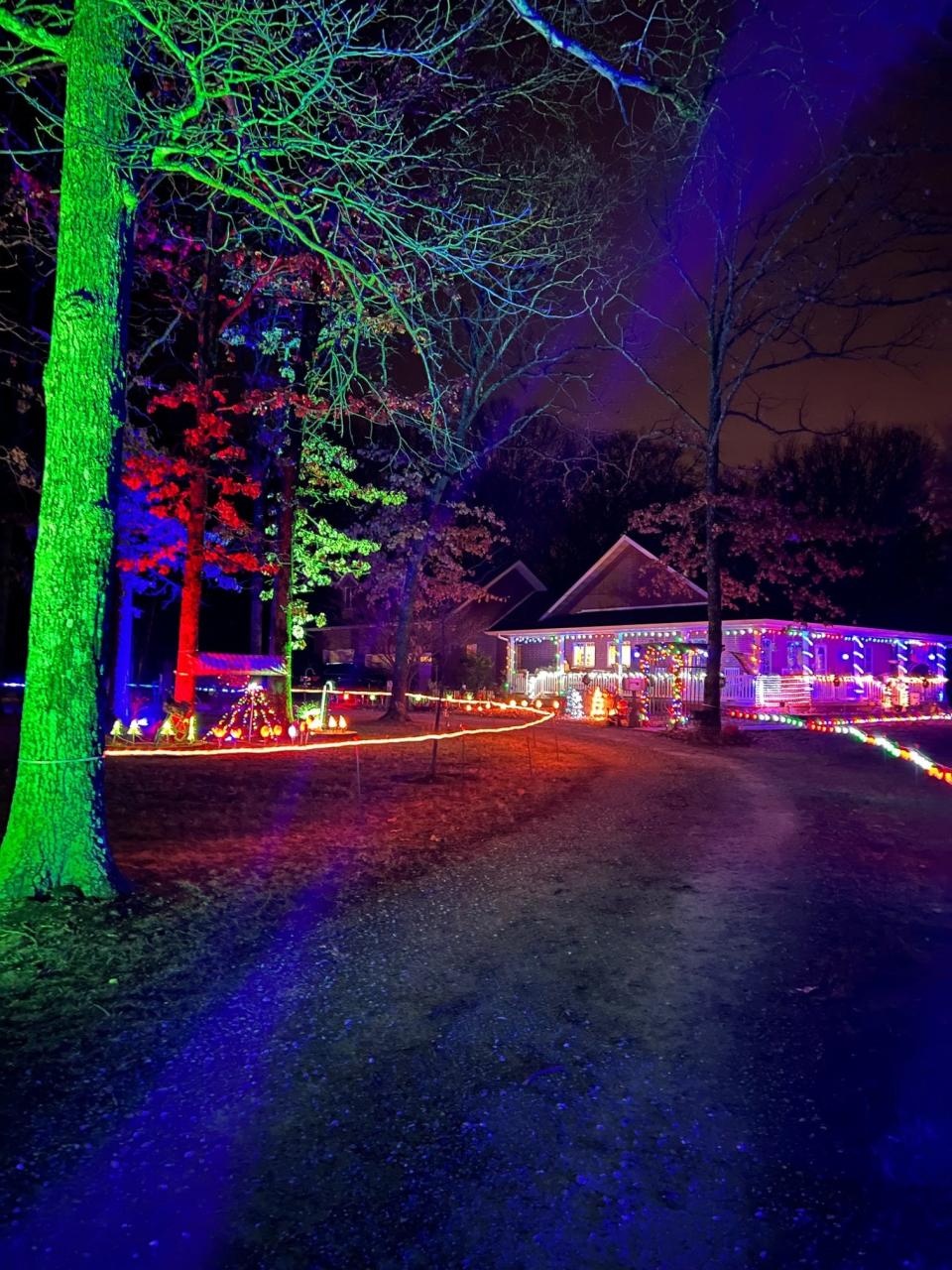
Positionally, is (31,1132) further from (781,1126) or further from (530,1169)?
(781,1126)

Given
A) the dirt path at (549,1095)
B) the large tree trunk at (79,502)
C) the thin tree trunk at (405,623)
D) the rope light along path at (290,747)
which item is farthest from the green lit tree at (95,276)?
the thin tree trunk at (405,623)

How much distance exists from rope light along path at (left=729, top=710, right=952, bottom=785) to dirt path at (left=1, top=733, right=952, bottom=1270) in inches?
346

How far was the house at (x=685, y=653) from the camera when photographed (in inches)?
1172

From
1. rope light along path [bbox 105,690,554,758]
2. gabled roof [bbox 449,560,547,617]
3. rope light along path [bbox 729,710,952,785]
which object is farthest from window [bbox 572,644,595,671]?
rope light along path [bbox 105,690,554,758]

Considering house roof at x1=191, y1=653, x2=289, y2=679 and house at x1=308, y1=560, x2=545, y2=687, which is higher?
house at x1=308, y1=560, x2=545, y2=687

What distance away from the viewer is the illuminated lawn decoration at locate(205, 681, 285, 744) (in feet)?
55.4

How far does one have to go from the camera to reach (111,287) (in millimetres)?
6531

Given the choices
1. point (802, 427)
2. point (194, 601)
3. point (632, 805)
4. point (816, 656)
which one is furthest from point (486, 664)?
point (632, 805)

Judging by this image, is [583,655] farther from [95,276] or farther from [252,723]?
[95,276]

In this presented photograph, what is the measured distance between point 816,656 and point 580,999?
29.5 m

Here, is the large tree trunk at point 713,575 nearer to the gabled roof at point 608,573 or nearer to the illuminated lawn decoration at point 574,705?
the gabled roof at point 608,573

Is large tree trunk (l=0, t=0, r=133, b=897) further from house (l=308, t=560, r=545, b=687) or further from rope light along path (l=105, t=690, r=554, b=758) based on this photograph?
house (l=308, t=560, r=545, b=687)

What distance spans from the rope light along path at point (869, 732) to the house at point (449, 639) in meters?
9.93

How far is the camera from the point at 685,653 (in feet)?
97.1
